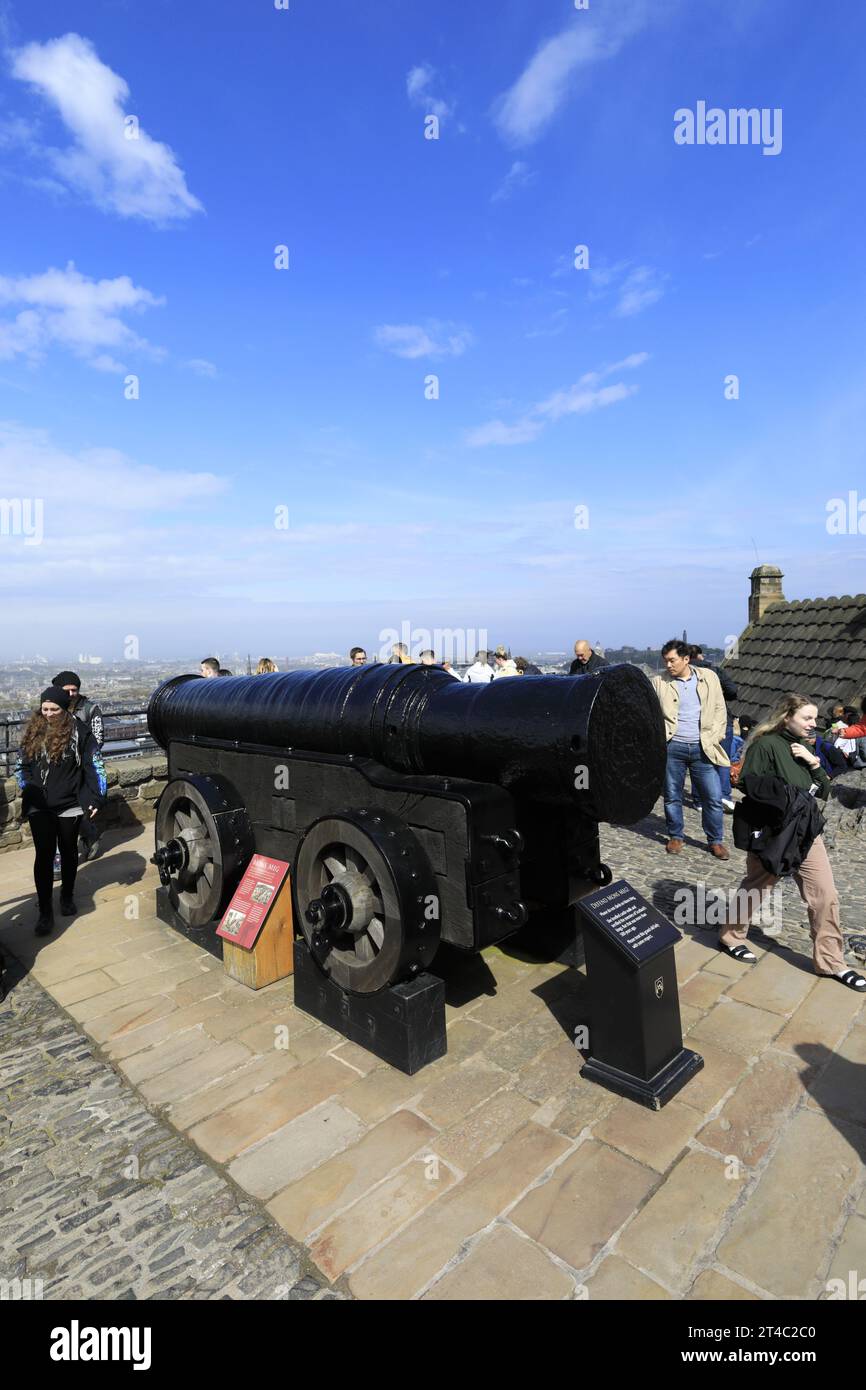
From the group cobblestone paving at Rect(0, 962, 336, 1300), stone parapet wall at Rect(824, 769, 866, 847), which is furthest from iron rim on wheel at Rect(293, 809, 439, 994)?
stone parapet wall at Rect(824, 769, 866, 847)

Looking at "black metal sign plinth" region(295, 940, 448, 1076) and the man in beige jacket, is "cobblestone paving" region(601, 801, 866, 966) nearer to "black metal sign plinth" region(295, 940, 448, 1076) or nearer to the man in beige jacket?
the man in beige jacket

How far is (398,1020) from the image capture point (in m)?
3.20

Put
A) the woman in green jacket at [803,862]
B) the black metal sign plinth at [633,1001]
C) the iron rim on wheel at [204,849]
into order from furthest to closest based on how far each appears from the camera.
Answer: the iron rim on wheel at [204,849]
the woman in green jacket at [803,862]
the black metal sign plinth at [633,1001]

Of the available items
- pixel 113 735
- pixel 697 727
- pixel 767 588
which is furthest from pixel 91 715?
pixel 767 588

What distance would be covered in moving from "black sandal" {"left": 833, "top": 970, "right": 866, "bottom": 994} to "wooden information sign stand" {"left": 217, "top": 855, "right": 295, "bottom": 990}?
10.3ft

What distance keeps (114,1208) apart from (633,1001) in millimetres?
2084

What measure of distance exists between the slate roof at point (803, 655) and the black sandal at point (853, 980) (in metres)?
5.20

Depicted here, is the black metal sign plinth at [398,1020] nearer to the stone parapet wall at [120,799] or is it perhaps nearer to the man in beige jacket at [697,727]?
the man in beige jacket at [697,727]

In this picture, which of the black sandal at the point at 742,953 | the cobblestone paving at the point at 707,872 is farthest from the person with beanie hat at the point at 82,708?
the black sandal at the point at 742,953

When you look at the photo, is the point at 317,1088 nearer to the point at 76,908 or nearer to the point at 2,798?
the point at 76,908

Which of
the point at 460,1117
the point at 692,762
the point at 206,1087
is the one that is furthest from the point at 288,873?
the point at 692,762

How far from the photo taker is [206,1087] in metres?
3.18

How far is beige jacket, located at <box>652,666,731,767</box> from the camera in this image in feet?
21.4

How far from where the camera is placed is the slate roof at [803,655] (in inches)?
346
